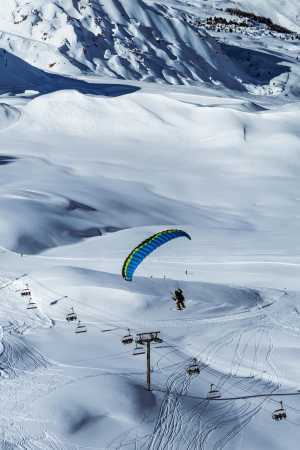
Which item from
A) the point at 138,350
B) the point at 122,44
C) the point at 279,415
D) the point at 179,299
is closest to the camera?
the point at 279,415

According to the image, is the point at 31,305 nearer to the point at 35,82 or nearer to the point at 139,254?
the point at 139,254

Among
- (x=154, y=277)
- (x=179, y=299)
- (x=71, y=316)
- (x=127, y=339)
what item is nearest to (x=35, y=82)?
(x=154, y=277)

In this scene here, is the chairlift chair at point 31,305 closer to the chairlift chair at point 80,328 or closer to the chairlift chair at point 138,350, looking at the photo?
the chairlift chair at point 80,328

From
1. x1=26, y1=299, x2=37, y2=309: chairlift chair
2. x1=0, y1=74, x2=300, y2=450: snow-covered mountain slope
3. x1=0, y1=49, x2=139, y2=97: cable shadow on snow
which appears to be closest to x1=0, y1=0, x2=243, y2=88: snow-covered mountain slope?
x1=0, y1=49, x2=139, y2=97: cable shadow on snow

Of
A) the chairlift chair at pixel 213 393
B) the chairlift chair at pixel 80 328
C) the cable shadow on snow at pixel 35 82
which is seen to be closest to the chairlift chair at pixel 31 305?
the chairlift chair at pixel 80 328

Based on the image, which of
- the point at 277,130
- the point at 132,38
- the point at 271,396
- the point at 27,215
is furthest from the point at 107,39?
the point at 271,396

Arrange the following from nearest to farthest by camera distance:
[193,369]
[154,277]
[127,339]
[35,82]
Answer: [193,369], [127,339], [154,277], [35,82]
